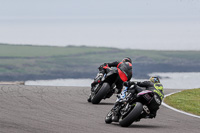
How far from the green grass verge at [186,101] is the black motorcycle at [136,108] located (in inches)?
177

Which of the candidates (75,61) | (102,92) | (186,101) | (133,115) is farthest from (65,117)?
(75,61)

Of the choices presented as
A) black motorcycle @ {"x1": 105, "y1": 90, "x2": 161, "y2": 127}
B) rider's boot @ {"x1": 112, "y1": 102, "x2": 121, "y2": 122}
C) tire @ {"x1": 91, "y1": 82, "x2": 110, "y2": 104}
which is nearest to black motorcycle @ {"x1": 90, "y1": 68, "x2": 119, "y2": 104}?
tire @ {"x1": 91, "y1": 82, "x2": 110, "y2": 104}

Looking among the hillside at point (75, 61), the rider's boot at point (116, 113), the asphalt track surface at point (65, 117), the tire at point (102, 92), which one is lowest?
the asphalt track surface at point (65, 117)

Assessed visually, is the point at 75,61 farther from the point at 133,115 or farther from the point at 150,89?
the point at 133,115

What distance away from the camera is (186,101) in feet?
75.5

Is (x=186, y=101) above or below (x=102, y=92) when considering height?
below

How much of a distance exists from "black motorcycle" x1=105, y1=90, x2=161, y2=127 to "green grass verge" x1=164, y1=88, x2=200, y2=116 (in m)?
4.49

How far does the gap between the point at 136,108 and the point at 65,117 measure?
2.76 metres

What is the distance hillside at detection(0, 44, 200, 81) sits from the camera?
85.8 meters

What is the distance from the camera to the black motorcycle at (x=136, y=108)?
1487 cm

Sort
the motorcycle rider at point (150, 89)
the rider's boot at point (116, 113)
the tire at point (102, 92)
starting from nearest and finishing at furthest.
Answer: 1. the motorcycle rider at point (150, 89)
2. the rider's boot at point (116, 113)
3. the tire at point (102, 92)

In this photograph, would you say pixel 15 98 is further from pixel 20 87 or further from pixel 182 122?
pixel 182 122

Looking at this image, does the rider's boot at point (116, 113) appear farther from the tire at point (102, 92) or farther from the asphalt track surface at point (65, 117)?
the tire at point (102, 92)

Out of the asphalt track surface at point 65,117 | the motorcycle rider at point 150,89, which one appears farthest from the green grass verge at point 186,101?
the motorcycle rider at point 150,89
